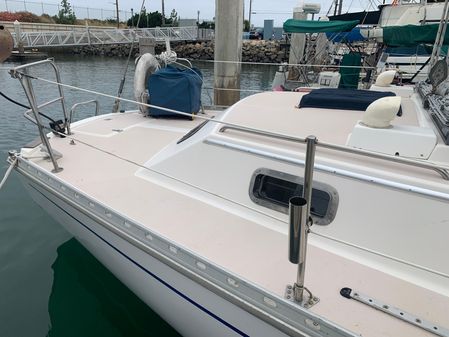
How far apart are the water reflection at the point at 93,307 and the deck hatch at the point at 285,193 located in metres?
1.52

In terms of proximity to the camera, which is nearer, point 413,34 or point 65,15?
point 413,34

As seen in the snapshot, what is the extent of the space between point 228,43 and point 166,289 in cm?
706

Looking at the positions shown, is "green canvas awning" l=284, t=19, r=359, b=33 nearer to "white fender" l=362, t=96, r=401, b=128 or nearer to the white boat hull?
"white fender" l=362, t=96, r=401, b=128

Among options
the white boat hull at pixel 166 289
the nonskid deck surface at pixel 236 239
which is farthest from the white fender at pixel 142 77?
the white boat hull at pixel 166 289

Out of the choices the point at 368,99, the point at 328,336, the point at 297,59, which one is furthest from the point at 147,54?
the point at 297,59

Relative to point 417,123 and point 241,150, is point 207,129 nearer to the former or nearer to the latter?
point 241,150

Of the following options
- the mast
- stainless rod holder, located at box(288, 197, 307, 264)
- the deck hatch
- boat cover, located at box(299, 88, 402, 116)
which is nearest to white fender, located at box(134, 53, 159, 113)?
boat cover, located at box(299, 88, 402, 116)

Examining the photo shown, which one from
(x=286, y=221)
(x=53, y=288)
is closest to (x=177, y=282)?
(x=286, y=221)

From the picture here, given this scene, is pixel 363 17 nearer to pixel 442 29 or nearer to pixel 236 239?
pixel 442 29

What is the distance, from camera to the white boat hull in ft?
6.45

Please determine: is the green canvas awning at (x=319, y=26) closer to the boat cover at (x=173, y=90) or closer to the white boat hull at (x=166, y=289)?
the boat cover at (x=173, y=90)

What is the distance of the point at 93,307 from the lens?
3.34 meters

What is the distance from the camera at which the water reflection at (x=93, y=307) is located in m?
3.10

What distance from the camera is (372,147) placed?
219cm
